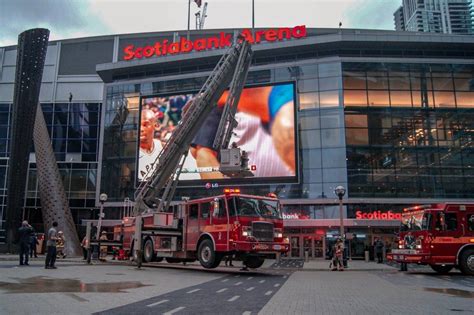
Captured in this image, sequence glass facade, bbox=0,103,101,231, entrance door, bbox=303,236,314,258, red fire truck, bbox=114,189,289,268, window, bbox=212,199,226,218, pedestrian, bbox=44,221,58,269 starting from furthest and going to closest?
glass facade, bbox=0,103,101,231 → entrance door, bbox=303,236,314,258 → window, bbox=212,199,226,218 → red fire truck, bbox=114,189,289,268 → pedestrian, bbox=44,221,58,269

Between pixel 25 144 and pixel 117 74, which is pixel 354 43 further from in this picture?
pixel 25 144

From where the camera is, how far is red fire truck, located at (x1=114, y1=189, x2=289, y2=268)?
1697 centimetres

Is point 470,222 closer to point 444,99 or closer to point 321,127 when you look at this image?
point 321,127

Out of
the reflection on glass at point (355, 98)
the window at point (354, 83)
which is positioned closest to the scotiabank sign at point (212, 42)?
the window at point (354, 83)

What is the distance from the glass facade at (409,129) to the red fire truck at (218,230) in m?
24.3

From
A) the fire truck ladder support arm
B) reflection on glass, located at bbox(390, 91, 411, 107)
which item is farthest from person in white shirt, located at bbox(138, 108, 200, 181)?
the fire truck ladder support arm

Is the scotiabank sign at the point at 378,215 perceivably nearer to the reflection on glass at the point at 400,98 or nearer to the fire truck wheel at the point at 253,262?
the reflection on glass at the point at 400,98

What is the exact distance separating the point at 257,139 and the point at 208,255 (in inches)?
1041

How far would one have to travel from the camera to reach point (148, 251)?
21.0 m

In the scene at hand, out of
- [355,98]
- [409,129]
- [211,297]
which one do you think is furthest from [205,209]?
[409,129]

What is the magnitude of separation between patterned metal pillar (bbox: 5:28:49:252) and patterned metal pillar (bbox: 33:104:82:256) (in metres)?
4.14

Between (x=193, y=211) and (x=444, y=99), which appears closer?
(x=193, y=211)

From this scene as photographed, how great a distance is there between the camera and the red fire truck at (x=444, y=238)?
18.7 m

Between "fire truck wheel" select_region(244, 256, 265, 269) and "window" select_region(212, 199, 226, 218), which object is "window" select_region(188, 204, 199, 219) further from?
"fire truck wheel" select_region(244, 256, 265, 269)
